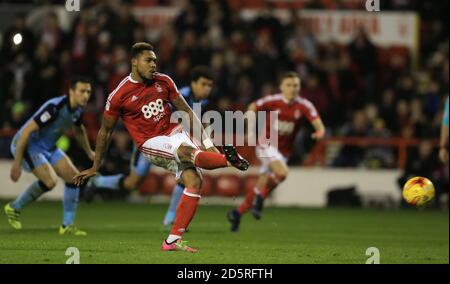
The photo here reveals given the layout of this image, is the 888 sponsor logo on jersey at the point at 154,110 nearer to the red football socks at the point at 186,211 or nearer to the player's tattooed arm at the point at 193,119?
the player's tattooed arm at the point at 193,119

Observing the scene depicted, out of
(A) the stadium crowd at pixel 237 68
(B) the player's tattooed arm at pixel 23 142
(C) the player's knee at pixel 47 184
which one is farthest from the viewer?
(A) the stadium crowd at pixel 237 68

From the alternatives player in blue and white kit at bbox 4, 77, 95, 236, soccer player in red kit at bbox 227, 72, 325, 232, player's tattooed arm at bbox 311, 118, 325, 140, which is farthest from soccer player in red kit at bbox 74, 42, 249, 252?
soccer player in red kit at bbox 227, 72, 325, 232

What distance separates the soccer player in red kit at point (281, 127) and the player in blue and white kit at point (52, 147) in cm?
292

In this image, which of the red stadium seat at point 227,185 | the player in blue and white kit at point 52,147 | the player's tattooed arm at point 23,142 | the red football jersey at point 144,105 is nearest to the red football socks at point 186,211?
the red football jersey at point 144,105

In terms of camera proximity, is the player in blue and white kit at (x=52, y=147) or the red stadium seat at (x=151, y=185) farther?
the red stadium seat at (x=151, y=185)

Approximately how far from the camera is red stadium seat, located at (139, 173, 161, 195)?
67.2 ft

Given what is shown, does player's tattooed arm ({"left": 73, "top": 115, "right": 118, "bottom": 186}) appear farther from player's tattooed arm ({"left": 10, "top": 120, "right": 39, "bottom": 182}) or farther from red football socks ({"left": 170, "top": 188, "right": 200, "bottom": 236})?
player's tattooed arm ({"left": 10, "top": 120, "right": 39, "bottom": 182})

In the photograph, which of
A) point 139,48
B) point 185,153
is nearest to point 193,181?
point 185,153

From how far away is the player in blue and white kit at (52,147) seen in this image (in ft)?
42.5

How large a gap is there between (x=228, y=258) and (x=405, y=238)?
429 centimetres

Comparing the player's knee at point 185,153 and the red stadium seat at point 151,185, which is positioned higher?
the red stadium seat at point 151,185

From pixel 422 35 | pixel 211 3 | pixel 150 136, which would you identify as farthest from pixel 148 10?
pixel 150 136

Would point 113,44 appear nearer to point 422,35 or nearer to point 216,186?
point 216,186

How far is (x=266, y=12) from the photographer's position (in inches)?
872
